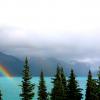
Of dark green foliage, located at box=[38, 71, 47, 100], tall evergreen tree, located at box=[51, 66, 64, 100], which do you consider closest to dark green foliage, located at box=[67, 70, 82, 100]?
tall evergreen tree, located at box=[51, 66, 64, 100]

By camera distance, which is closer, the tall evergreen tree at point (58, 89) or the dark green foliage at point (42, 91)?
the tall evergreen tree at point (58, 89)

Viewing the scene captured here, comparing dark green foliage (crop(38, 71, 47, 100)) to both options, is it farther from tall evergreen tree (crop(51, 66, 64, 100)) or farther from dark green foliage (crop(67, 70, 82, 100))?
dark green foliage (crop(67, 70, 82, 100))

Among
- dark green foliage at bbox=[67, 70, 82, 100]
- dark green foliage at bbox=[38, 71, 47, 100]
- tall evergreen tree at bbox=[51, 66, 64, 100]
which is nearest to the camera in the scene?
dark green foliage at bbox=[67, 70, 82, 100]

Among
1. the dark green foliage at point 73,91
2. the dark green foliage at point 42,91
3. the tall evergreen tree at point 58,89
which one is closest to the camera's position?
the dark green foliage at point 73,91

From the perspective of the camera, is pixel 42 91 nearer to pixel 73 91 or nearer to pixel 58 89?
pixel 58 89

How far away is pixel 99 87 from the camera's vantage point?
176ft

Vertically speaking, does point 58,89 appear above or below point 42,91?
above

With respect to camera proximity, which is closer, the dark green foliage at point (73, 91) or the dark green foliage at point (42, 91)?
the dark green foliage at point (73, 91)

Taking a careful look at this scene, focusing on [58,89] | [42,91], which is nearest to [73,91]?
[58,89]

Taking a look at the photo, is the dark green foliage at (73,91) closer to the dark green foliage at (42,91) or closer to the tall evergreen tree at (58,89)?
the tall evergreen tree at (58,89)

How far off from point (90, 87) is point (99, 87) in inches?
418

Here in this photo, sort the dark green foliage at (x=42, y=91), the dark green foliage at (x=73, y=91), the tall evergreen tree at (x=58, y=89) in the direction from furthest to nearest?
the dark green foliage at (x=42, y=91)
the tall evergreen tree at (x=58, y=89)
the dark green foliage at (x=73, y=91)

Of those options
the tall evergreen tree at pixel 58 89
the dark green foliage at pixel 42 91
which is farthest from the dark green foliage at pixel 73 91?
the dark green foliage at pixel 42 91

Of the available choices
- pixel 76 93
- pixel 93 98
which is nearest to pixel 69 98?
pixel 76 93
